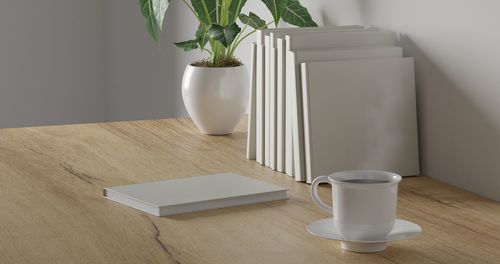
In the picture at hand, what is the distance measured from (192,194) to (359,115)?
1.07 ft

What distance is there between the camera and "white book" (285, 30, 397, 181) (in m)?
1.54

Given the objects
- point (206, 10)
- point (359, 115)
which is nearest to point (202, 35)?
point (206, 10)

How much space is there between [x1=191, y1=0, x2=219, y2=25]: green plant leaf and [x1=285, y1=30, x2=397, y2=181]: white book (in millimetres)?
425

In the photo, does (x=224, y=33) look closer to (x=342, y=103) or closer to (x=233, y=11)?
(x=233, y=11)

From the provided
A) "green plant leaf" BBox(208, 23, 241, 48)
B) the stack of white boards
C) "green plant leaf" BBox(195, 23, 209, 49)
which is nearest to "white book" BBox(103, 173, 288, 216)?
the stack of white boards

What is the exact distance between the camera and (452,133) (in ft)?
5.01

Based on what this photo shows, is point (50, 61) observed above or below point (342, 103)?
above

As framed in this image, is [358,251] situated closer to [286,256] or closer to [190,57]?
[286,256]

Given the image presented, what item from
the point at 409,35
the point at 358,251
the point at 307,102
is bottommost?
the point at 358,251

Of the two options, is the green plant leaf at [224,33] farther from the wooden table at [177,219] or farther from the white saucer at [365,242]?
the white saucer at [365,242]

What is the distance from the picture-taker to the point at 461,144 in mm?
1510

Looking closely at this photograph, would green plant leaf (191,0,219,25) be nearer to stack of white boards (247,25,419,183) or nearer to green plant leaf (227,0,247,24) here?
green plant leaf (227,0,247,24)

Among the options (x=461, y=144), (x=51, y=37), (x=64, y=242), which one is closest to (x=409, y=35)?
(x=461, y=144)

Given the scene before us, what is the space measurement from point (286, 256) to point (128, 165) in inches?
24.1
